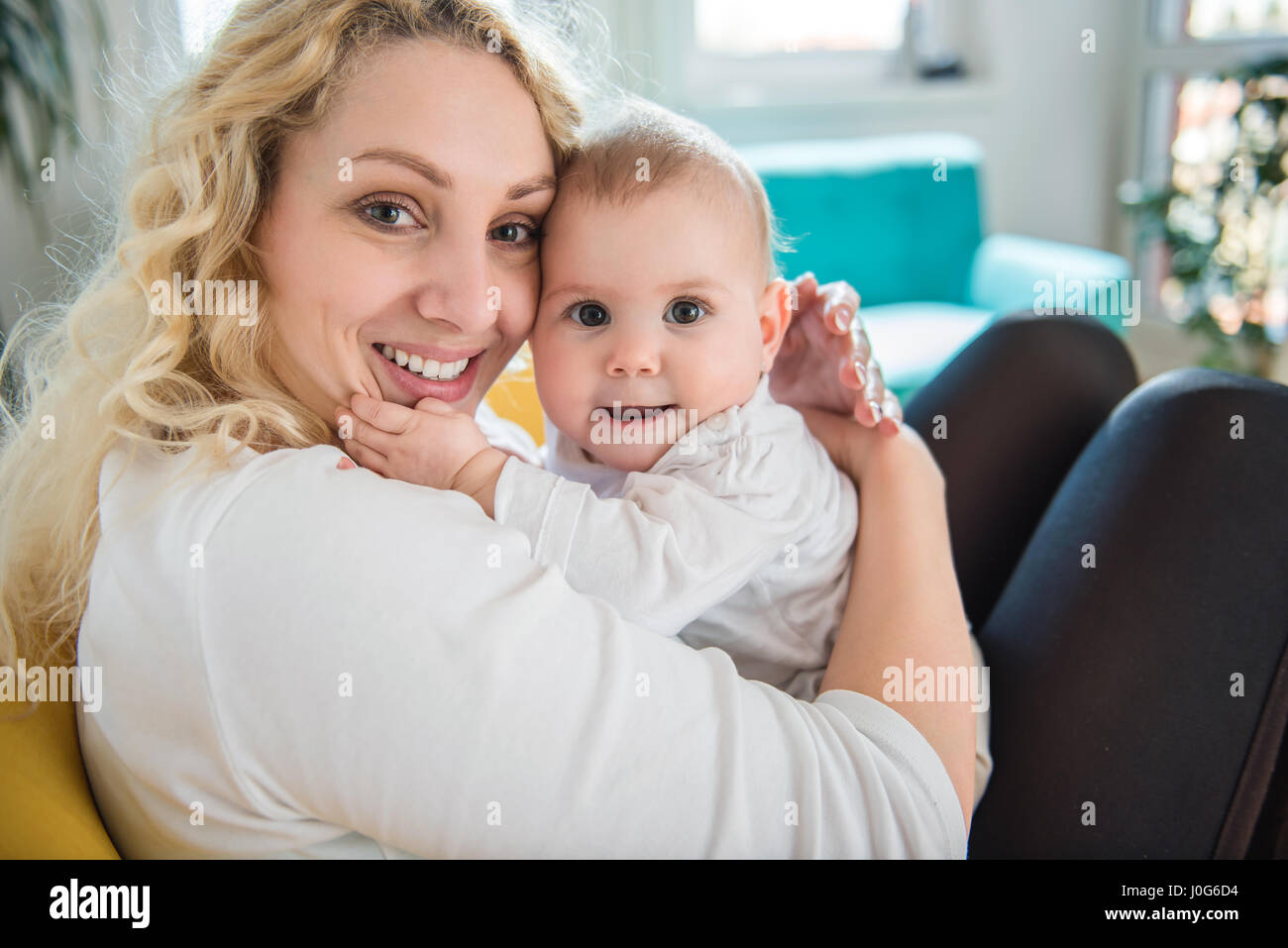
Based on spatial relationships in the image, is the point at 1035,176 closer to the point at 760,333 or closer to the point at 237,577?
the point at 760,333

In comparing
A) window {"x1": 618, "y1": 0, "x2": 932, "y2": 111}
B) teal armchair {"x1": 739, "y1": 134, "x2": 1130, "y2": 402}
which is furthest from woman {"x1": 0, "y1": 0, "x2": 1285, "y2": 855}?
window {"x1": 618, "y1": 0, "x2": 932, "y2": 111}

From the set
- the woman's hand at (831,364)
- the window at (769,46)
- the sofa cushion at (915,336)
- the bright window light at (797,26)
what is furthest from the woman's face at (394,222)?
the bright window light at (797,26)

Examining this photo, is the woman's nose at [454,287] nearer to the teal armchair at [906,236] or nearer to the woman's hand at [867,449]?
the woman's hand at [867,449]

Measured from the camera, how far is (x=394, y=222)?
0.97 meters

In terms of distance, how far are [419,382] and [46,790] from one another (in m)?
0.48

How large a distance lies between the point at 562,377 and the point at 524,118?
0.27 meters

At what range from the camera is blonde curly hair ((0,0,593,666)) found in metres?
0.92

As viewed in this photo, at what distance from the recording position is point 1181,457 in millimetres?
1184

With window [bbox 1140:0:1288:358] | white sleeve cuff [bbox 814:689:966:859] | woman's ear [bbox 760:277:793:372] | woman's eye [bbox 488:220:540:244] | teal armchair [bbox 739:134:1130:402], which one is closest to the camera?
white sleeve cuff [bbox 814:689:966:859]

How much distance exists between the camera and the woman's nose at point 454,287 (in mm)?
973

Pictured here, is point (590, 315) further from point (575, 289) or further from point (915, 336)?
point (915, 336)

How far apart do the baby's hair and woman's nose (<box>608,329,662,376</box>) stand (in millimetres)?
141

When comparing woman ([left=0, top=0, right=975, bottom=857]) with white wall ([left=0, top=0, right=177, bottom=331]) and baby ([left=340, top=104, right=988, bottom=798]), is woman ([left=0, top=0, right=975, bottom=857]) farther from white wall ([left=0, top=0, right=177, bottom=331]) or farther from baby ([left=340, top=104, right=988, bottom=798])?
white wall ([left=0, top=0, right=177, bottom=331])
